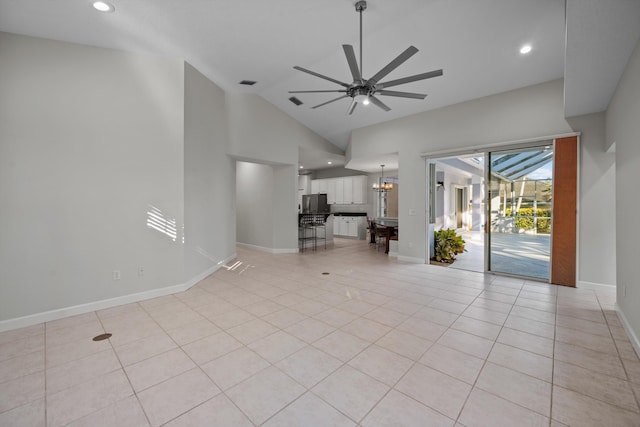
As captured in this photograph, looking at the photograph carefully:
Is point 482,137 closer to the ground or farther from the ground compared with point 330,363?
farther from the ground

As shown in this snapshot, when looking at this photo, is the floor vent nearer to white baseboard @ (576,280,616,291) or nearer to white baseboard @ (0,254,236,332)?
white baseboard @ (0,254,236,332)

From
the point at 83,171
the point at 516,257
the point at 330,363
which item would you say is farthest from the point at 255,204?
the point at 516,257

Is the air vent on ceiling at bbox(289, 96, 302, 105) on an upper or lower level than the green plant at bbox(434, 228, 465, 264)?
upper

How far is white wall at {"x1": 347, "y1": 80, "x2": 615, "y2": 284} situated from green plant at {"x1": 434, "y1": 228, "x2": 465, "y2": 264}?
519 mm

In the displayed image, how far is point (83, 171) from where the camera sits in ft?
10.5

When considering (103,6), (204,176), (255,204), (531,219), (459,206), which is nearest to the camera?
(103,6)

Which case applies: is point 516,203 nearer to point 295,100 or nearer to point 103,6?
point 295,100

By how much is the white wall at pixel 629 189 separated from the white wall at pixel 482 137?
102cm

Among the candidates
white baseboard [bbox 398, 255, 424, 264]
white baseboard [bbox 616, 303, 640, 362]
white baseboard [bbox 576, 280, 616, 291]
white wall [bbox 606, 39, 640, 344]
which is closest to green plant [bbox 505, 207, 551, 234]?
white baseboard [bbox 576, 280, 616, 291]

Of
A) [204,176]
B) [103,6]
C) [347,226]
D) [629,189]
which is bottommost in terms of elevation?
[347,226]

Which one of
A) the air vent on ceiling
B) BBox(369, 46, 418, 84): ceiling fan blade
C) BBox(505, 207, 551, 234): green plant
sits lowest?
BBox(505, 207, 551, 234): green plant

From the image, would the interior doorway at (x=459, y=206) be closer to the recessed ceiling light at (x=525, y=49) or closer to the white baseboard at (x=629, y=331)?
the recessed ceiling light at (x=525, y=49)

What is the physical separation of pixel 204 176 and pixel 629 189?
5527 mm

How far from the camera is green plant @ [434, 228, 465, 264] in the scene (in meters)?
5.99
